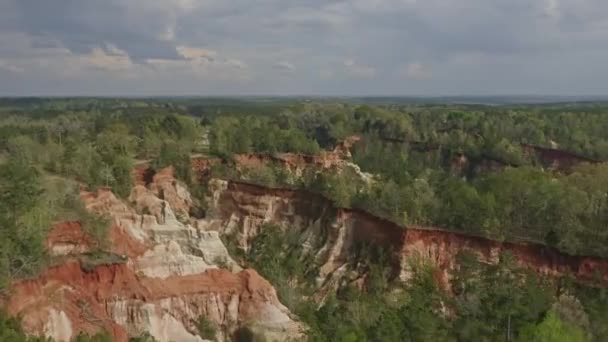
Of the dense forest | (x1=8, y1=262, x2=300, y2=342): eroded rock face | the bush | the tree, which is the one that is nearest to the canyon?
(x1=8, y1=262, x2=300, y2=342): eroded rock face

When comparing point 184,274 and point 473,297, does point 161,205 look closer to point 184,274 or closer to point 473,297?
point 184,274

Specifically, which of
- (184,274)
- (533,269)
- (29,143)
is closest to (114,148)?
(29,143)

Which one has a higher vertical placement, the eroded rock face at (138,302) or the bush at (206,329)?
the eroded rock face at (138,302)

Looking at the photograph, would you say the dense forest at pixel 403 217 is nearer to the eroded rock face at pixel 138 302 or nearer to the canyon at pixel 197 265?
the canyon at pixel 197 265

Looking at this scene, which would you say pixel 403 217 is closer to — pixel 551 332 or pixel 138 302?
pixel 551 332

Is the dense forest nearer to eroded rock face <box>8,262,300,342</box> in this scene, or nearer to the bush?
eroded rock face <box>8,262,300,342</box>

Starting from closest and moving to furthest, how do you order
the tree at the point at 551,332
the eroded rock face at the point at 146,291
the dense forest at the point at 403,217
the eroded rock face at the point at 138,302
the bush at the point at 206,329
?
the tree at the point at 551,332, the eroded rock face at the point at 138,302, the eroded rock face at the point at 146,291, the dense forest at the point at 403,217, the bush at the point at 206,329

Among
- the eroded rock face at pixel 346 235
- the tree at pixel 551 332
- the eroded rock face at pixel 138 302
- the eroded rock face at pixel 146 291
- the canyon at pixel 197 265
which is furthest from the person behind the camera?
the eroded rock face at pixel 346 235

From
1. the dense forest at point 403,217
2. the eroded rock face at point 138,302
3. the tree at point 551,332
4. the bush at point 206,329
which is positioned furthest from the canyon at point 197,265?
the tree at point 551,332
